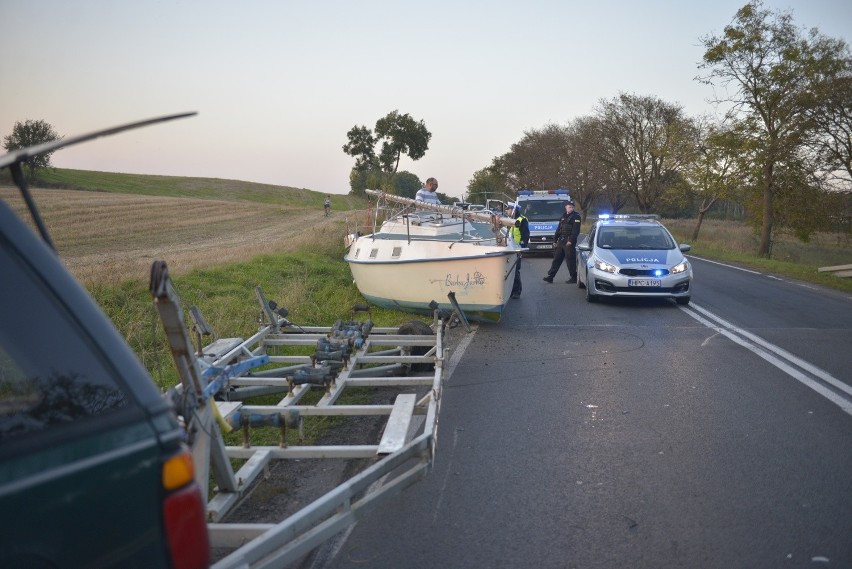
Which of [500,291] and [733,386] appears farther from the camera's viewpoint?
[500,291]

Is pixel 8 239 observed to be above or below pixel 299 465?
above

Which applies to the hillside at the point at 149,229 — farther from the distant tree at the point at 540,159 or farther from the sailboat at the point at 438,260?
the distant tree at the point at 540,159

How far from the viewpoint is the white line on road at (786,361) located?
692 centimetres

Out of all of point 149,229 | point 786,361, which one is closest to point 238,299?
point 786,361

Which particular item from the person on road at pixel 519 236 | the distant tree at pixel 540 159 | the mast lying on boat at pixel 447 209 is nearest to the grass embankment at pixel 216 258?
the mast lying on boat at pixel 447 209

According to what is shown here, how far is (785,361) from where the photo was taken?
8.49 metres

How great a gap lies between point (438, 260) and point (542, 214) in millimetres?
16650

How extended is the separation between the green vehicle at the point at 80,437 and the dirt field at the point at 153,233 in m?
11.7

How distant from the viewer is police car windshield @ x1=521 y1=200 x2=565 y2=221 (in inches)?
1048

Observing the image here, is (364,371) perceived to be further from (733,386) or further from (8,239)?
(8,239)

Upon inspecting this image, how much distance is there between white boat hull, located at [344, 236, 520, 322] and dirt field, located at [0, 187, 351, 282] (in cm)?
515

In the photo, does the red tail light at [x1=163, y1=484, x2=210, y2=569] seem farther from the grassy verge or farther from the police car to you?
the police car

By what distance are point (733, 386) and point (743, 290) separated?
9.71 meters

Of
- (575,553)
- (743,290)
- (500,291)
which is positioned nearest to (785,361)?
(500,291)
